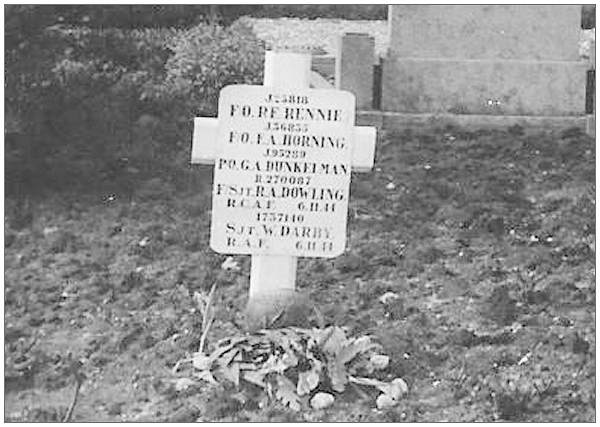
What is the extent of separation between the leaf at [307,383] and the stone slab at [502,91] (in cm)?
73

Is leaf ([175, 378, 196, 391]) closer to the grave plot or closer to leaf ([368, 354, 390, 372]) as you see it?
the grave plot

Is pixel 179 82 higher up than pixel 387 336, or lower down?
higher up

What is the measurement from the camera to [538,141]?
3.72 meters

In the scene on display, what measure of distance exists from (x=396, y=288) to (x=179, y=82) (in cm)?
72

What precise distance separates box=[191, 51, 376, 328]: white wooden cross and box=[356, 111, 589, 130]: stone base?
21 cm

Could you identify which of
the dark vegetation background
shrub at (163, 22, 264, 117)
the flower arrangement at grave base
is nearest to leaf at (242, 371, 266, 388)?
the flower arrangement at grave base

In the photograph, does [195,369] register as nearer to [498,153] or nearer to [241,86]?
[241,86]

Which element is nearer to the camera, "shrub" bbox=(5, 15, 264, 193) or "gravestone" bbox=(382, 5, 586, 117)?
"shrub" bbox=(5, 15, 264, 193)

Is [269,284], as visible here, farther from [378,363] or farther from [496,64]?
[496,64]

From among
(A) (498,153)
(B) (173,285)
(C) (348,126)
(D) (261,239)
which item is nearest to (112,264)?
(B) (173,285)

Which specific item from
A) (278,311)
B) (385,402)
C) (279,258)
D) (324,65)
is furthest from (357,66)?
(385,402)

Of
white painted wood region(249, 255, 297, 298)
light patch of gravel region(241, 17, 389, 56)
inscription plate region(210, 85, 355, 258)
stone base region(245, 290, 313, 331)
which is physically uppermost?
light patch of gravel region(241, 17, 389, 56)

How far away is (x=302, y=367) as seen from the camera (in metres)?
3.40

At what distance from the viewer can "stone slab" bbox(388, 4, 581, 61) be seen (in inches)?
143
